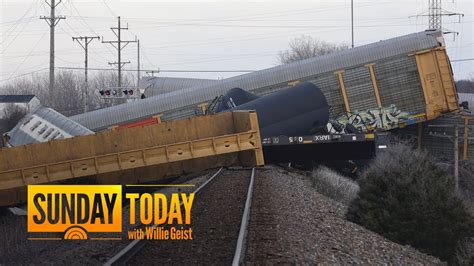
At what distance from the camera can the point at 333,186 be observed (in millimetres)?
22578

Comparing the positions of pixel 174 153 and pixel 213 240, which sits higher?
pixel 174 153

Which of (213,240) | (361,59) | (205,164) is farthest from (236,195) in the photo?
(361,59)

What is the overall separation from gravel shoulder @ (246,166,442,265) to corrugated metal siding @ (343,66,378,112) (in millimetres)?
15786

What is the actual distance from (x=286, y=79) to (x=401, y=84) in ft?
19.3

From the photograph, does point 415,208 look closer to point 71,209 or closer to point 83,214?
point 83,214

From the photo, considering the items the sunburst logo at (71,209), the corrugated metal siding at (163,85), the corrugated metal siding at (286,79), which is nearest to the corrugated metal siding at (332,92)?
the corrugated metal siding at (286,79)

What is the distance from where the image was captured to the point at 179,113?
33.9 m

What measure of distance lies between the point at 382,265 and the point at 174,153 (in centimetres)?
380

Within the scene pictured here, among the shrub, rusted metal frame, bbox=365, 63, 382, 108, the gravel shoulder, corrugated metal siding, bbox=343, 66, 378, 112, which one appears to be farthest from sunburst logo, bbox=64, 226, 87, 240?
rusted metal frame, bbox=365, 63, 382, 108

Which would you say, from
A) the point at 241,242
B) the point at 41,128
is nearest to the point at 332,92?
the point at 41,128

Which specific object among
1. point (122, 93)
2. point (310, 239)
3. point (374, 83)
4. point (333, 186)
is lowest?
point (333, 186)

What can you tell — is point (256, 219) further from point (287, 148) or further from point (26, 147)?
Answer: point (287, 148)

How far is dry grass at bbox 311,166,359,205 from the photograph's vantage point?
21.5 metres

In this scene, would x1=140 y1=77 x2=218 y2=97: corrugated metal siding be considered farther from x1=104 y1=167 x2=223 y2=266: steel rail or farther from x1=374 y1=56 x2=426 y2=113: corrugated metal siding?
x1=104 y1=167 x2=223 y2=266: steel rail
